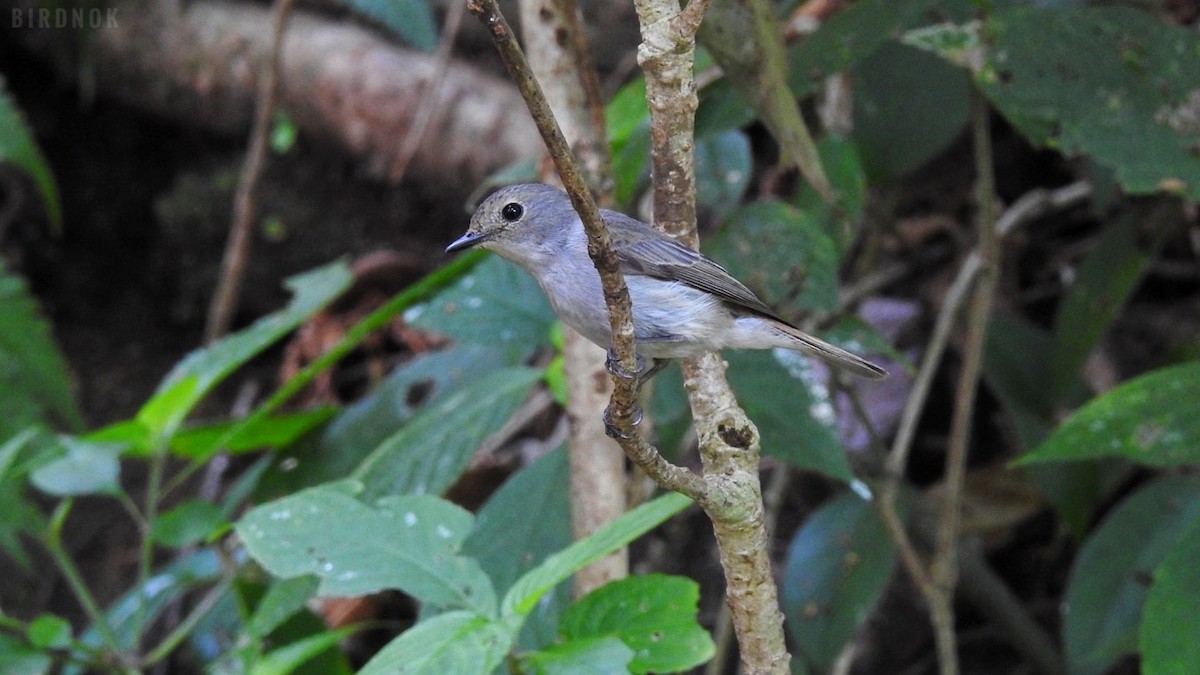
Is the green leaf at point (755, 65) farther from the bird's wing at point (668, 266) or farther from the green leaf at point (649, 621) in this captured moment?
the green leaf at point (649, 621)

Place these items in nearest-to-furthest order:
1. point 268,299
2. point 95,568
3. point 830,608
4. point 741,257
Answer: point 741,257
point 830,608
point 95,568
point 268,299

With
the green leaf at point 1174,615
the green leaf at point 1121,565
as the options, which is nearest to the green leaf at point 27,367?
the green leaf at point 1121,565

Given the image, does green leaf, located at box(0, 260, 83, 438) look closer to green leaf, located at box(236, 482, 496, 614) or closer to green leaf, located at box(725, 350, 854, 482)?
green leaf, located at box(236, 482, 496, 614)

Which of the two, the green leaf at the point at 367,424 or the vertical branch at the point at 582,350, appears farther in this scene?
the green leaf at the point at 367,424

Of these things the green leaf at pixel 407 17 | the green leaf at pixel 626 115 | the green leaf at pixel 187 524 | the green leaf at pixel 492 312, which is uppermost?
the green leaf at pixel 407 17

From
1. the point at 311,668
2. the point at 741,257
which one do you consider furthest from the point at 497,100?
the point at 311,668

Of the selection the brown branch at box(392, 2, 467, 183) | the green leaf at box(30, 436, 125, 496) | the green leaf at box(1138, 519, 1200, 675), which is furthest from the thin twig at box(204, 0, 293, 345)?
the green leaf at box(1138, 519, 1200, 675)

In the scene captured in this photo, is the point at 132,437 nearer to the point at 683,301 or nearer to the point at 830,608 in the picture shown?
the point at 683,301
